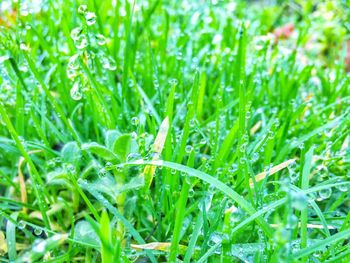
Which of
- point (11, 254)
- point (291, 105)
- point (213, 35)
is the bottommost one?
point (11, 254)

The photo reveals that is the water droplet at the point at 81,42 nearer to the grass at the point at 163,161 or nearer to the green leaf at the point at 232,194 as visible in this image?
the grass at the point at 163,161

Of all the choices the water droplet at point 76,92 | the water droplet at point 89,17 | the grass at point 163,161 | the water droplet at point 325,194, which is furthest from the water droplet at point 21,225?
the water droplet at point 325,194

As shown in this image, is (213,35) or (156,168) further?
(213,35)

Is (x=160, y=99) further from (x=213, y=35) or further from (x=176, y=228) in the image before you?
(x=213, y=35)

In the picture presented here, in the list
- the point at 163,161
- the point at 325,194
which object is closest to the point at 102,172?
the point at 163,161

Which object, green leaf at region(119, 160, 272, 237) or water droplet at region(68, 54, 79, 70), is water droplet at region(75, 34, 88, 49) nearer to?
water droplet at region(68, 54, 79, 70)

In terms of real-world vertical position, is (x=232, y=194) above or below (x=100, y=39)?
below

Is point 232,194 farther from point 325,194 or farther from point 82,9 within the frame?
point 82,9

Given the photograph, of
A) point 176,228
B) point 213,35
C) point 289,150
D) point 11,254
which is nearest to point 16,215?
point 11,254

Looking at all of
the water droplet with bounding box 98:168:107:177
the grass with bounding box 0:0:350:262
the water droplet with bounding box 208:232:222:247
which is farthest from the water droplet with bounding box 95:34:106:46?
the water droplet with bounding box 208:232:222:247
